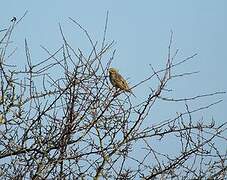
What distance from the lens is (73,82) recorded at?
3.66m

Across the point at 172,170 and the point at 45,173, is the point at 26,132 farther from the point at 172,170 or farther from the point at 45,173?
the point at 172,170

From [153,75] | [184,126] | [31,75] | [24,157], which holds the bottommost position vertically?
[24,157]

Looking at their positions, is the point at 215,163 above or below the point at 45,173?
above

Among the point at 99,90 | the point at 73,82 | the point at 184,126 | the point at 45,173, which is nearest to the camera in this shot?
the point at 45,173

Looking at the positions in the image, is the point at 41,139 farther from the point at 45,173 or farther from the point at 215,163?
the point at 215,163

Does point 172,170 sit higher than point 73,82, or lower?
lower

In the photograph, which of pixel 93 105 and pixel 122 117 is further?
pixel 122 117

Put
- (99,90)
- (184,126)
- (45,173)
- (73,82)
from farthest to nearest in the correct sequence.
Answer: (184,126), (99,90), (73,82), (45,173)

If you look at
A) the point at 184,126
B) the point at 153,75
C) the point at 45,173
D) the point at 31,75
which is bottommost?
the point at 45,173

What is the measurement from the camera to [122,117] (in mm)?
4102

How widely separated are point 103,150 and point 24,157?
2.19 ft

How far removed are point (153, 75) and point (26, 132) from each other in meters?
1.22

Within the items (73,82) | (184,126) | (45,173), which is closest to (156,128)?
(184,126)

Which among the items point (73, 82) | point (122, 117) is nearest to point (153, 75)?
point (122, 117)
